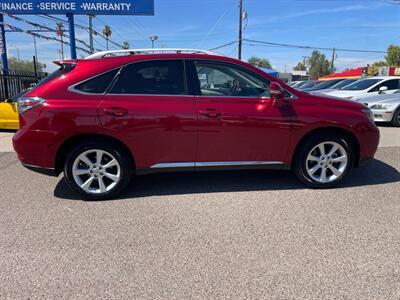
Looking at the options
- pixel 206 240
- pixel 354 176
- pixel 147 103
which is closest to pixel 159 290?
pixel 206 240

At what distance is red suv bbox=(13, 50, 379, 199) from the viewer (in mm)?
3725

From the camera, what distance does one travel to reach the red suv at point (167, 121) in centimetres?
372

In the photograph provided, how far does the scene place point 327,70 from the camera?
119062 millimetres

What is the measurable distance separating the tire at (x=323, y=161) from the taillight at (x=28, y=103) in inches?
126

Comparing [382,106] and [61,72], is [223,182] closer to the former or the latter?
[61,72]

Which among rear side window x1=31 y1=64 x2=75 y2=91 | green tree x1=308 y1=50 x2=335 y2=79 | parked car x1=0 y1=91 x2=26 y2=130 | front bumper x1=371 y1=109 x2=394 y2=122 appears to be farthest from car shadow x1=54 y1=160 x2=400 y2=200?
green tree x1=308 y1=50 x2=335 y2=79

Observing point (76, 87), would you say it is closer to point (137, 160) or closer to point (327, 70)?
point (137, 160)

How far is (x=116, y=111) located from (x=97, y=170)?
0.77 metres

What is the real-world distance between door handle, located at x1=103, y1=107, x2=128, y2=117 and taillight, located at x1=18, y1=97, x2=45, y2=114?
722 millimetres

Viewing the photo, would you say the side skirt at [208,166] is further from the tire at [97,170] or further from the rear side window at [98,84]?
the rear side window at [98,84]

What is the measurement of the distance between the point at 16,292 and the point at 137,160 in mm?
1918

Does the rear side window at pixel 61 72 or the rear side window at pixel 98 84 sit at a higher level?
the rear side window at pixel 61 72

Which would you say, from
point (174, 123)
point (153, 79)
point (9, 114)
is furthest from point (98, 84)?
point (9, 114)

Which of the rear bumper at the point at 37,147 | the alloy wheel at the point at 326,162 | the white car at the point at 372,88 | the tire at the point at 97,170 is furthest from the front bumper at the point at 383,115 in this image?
the rear bumper at the point at 37,147
